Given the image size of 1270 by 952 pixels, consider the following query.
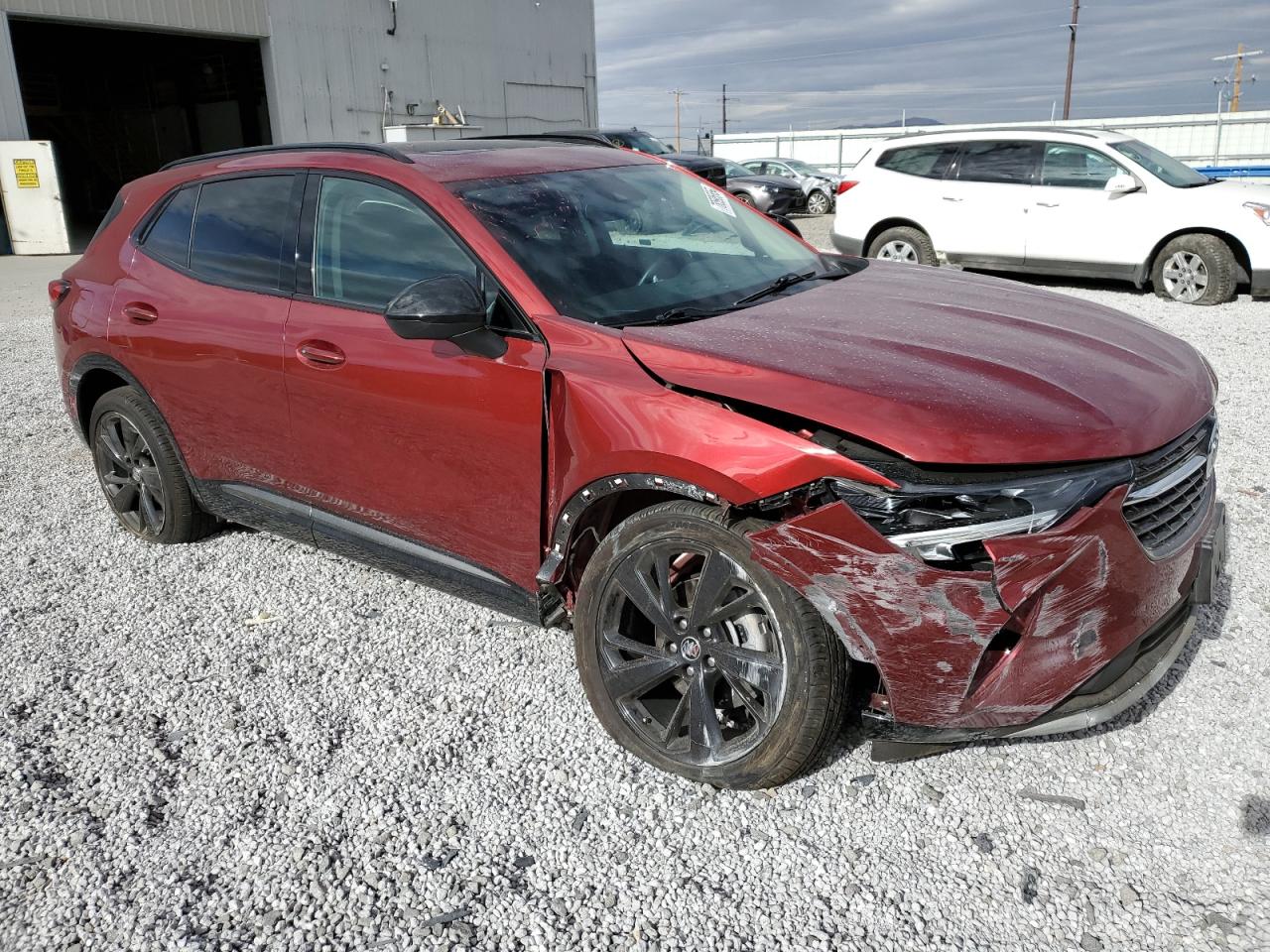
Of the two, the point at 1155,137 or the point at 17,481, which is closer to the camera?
the point at 17,481

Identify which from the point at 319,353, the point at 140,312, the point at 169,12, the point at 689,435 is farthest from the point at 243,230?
the point at 169,12

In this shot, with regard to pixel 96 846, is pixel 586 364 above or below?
above

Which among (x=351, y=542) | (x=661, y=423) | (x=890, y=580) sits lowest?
(x=351, y=542)

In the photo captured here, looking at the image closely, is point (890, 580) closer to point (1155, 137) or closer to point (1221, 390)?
point (1221, 390)

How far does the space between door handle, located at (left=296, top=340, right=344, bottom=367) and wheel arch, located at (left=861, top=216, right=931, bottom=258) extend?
Result: 29.6 feet

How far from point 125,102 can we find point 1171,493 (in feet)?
117

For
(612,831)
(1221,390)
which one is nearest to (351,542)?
(612,831)

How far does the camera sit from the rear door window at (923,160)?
1105cm

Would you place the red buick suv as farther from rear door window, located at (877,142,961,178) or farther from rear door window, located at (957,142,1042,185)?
rear door window, located at (877,142,961,178)

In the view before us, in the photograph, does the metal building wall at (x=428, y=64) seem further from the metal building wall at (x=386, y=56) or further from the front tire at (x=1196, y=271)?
the front tire at (x=1196, y=271)

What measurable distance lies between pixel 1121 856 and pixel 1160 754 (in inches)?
19.9

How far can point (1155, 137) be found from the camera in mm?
29703

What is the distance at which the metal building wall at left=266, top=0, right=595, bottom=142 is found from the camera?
2264 cm

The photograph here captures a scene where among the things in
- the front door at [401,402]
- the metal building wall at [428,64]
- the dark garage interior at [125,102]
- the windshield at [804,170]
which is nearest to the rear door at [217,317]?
the front door at [401,402]
